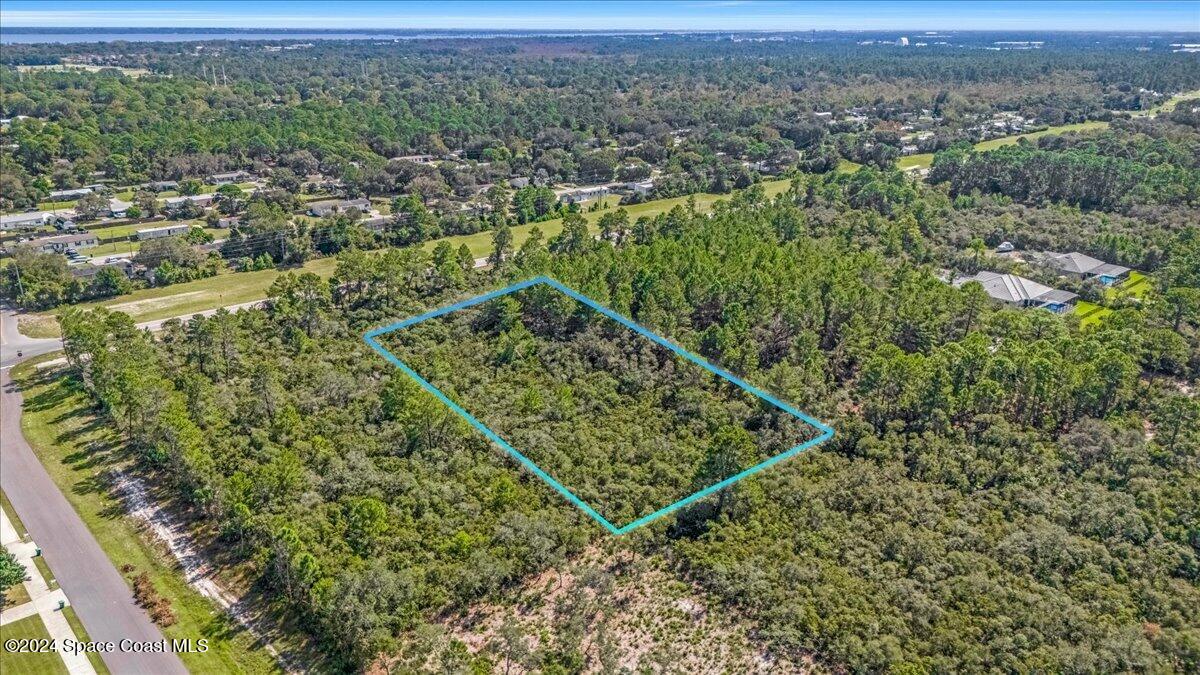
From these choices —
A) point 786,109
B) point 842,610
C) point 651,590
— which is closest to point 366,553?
point 651,590

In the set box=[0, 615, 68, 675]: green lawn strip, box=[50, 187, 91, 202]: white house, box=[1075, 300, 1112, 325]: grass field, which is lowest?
box=[50, 187, 91, 202]: white house

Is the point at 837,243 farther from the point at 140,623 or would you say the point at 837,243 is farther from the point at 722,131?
the point at 722,131

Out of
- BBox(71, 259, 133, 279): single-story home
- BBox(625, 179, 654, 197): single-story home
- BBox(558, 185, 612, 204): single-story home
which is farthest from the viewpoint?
BBox(625, 179, 654, 197): single-story home

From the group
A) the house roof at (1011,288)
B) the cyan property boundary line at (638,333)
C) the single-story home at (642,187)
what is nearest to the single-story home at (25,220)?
the cyan property boundary line at (638,333)

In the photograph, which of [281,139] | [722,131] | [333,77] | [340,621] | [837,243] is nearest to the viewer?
[340,621]

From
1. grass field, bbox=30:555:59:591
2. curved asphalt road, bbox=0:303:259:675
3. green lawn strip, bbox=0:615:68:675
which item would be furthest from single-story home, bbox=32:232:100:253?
green lawn strip, bbox=0:615:68:675

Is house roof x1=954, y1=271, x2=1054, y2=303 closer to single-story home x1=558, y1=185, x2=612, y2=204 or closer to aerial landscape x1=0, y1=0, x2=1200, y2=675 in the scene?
aerial landscape x1=0, y1=0, x2=1200, y2=675

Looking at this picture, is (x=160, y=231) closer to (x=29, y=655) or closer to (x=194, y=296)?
(x=194, y=296)
